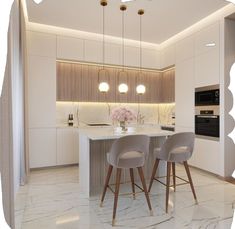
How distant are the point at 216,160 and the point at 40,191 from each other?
9.94ft

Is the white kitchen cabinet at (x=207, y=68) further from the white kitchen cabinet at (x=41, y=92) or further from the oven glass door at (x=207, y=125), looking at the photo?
the white kitchen cabinet at (x=41, y=92)

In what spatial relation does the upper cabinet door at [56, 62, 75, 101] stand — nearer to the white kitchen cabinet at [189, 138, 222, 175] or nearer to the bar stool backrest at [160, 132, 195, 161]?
the bar stool backrest at [160, 132, 195, 161]

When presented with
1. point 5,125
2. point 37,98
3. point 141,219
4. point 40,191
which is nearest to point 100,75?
point 37,98

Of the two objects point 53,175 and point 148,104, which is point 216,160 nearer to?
point 148,104

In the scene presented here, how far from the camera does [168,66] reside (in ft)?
15.9

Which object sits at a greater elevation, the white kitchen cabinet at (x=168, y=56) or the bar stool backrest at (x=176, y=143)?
the white kitchen cabinet at (x=168, y=56)

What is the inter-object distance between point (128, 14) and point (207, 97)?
211 cm

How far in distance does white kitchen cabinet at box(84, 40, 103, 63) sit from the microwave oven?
229cm

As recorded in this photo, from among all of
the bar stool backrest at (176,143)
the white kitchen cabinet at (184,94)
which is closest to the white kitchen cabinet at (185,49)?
the white kitchen cabinet at (184,94)

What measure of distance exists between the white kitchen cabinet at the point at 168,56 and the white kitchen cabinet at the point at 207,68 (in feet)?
2.69

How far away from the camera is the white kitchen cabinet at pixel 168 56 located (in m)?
4.64

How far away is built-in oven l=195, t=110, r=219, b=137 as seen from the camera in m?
3.52

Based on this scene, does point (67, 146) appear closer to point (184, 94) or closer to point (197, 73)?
point (184, 94)

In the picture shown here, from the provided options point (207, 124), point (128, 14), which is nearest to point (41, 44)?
point (128, 14)
